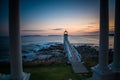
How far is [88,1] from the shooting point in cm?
1048

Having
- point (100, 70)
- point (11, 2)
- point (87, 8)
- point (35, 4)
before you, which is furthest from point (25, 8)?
point (100, 70)

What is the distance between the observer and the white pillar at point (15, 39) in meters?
3.97

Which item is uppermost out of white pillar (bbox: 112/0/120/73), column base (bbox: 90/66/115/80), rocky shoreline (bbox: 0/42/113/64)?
white pillar (bbox: 112/0/120/73)

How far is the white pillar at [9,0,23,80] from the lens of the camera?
397 centimetres

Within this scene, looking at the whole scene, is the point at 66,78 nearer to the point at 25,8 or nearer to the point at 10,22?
the point at 10,22

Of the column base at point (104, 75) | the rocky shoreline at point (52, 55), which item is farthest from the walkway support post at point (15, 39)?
the rocky shoreline at point (52, 55)

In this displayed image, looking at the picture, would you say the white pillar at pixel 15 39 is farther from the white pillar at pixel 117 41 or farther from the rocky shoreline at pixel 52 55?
the rocky shoreline at pixel 52 55

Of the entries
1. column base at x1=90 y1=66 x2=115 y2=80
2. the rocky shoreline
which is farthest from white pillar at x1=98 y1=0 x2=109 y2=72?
the rocky shoreline

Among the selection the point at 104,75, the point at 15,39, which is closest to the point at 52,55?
the point at 104,75

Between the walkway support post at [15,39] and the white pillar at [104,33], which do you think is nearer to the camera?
the walkway support post at [15,39]

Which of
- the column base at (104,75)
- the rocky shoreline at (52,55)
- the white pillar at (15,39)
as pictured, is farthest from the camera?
the rocky shoreline at (52,55)

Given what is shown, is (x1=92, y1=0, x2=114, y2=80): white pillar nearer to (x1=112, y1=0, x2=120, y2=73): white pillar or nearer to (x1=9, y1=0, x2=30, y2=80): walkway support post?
(x1=112, y1=0, x2=120, y2=73): white pillar

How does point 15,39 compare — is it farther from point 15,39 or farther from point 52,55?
point 52,55

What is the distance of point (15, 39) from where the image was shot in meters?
4.05
